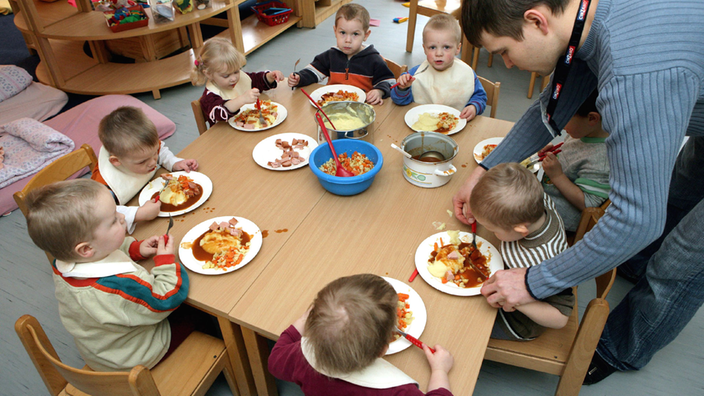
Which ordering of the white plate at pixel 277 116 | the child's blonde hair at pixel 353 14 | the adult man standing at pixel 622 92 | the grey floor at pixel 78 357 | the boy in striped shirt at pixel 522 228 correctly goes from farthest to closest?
1. the child's blonde hair at pixel 353 14
2. the white plate at pixel 277 116
3. the grey floor at pixel 78 357
4. the boy in striped shirt at pixel 522 228
5. the adult man standing at pixel 622 92

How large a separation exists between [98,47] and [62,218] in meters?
3.82

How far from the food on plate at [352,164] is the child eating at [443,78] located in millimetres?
617

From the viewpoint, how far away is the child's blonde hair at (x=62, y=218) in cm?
122

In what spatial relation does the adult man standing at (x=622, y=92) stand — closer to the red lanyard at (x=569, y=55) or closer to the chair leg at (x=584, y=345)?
the red lanyard at (x=569, y=55)

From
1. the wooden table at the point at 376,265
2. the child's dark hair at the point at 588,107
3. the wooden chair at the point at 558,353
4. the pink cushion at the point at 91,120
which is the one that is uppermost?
the child's dark hair at the point at 588,107

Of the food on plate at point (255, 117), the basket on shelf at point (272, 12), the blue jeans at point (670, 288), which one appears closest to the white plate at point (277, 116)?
the food on plate at point (255, 117)

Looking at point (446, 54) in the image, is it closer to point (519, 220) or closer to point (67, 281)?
point (519, 220)

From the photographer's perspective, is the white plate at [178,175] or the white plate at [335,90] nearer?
the white plate at [178,175]

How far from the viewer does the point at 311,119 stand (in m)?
2.21

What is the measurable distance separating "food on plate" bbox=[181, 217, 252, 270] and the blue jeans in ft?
4.78

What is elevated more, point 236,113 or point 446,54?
point 446,54

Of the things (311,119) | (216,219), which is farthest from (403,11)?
(216,219)

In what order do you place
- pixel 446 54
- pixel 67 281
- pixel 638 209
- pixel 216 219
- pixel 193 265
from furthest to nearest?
pixel 446 54 → pixel 216 219 → pixel 193 265 → pixel 67 281 → pixel 638 209

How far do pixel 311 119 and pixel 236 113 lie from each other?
390 millimetres
